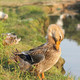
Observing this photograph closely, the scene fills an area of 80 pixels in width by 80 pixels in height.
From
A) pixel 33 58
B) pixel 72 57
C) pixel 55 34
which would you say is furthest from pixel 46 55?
pixel 72 57

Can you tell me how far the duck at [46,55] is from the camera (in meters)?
4.74

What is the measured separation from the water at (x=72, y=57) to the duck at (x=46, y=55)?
288cm

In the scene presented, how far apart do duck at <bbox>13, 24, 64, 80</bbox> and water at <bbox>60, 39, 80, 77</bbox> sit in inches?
113

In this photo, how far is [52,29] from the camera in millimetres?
4750

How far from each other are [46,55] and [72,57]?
6230 mm

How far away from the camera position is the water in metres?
8.77

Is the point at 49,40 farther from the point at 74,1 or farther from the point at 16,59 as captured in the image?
the point at 74,1

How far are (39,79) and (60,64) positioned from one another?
3565 mm

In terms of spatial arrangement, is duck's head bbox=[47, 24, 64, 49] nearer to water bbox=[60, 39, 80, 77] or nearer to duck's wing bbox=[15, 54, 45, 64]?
duck's wing bbox=[15, 54, 45, 64]

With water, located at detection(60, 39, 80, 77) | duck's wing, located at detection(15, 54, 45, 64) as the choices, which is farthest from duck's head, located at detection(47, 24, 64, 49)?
water, located at detection(60, 39, 80, 77)


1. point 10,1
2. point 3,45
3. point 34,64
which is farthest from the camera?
point 10,1

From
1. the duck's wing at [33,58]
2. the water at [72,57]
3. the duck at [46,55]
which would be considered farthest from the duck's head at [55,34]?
the water at [72,57]

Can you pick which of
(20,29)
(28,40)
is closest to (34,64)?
(28,40)

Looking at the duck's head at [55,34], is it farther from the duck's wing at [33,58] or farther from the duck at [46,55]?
the duck's wing at [33,58]
